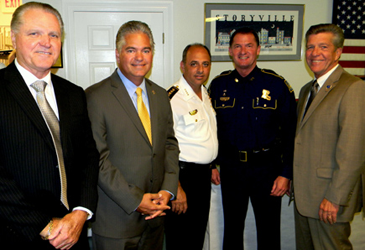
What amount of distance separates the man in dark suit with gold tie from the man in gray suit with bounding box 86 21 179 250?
15 centimetres

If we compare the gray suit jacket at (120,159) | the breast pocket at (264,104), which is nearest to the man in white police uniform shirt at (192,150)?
the breast pocket at (264,104)

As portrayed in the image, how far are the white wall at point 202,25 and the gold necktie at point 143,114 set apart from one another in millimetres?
1997

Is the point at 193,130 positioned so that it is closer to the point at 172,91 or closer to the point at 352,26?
the point at 172,91

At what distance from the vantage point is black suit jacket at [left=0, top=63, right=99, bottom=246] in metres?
1.20

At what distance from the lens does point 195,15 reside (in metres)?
3.59

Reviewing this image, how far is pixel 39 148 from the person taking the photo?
1270 millimetres

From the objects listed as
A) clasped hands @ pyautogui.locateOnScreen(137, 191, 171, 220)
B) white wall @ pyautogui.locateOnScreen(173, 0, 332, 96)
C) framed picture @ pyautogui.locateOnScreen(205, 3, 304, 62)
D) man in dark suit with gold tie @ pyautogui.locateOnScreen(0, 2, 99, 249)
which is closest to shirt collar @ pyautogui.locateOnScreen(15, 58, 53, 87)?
man in dark suit with gold tie @ pyautogui.locateOnScreen(0, 2, 99, 249)

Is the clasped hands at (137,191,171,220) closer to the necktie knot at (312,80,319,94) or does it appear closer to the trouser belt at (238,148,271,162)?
the trouser belt at (238,148,271,162)

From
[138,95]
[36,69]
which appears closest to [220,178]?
[138,95]

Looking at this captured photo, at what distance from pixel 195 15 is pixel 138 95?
2.21m

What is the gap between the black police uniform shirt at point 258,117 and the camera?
2.21 metres

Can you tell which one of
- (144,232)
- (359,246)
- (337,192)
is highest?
(337,192)

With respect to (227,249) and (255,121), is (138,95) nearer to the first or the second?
(255,121)

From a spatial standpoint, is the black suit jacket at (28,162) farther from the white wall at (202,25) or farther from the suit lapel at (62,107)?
the white wall at (202,25)
